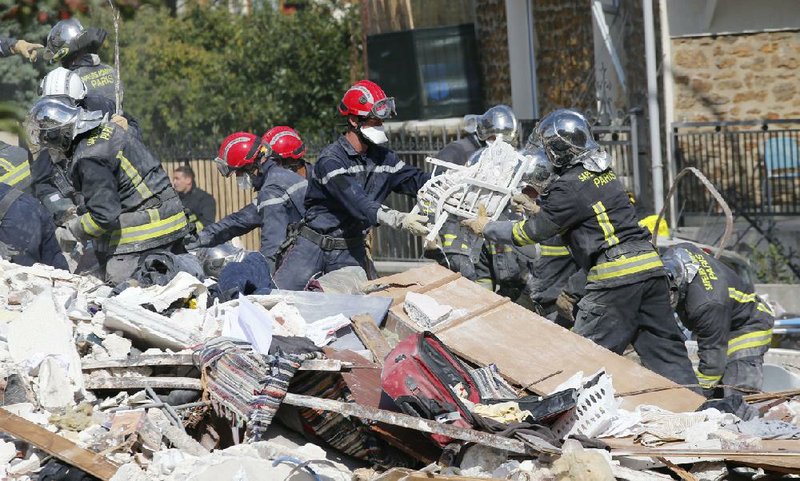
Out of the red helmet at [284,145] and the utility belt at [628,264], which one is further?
the red helmet at [284,145]

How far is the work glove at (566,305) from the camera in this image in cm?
816

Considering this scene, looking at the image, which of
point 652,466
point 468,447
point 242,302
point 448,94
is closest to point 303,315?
point 242,302

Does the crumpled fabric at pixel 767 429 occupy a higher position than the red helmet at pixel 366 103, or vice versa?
the red helmet at pixel 366 103

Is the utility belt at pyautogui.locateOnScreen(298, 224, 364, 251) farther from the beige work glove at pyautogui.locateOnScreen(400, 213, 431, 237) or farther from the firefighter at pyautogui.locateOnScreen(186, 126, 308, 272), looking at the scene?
the beige work glove at pyautogui.locateOnScreen(400, 213, 431, 237)

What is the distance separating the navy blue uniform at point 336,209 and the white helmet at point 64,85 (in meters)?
1.60

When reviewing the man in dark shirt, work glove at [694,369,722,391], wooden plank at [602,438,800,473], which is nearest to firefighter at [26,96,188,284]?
work glove at [694,369,722,391]

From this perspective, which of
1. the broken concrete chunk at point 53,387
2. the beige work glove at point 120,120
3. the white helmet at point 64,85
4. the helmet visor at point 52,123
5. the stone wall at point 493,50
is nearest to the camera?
the broken concrete chunk at point 53,387

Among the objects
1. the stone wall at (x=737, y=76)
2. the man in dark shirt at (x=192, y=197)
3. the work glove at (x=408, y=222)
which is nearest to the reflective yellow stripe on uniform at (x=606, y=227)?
the work glove at (x=408, y=222)

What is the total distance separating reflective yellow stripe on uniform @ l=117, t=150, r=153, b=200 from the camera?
784 cm

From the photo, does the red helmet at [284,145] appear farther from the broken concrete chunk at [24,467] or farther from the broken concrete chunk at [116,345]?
the broken concrete chunk at [24,467]

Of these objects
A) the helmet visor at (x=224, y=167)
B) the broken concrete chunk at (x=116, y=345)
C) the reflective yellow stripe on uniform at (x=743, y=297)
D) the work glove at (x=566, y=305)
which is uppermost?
the helmet visor at (x=224, y=167)

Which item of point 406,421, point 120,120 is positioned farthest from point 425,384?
point 120,120

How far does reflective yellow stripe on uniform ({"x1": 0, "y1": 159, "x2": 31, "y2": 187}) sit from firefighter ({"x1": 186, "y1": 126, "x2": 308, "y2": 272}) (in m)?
1.17

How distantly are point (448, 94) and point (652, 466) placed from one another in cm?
1120
